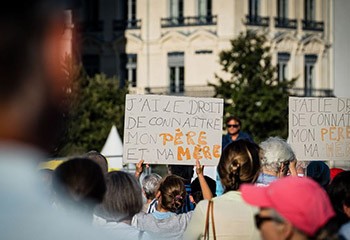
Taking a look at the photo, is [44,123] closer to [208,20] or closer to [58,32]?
[58,32]

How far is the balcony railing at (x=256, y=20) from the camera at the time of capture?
5209cm

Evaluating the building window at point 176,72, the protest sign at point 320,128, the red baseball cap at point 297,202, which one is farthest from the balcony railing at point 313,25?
the red baseball cap at point 297,202

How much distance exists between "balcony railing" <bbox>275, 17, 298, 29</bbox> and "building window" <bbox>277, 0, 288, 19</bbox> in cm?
25

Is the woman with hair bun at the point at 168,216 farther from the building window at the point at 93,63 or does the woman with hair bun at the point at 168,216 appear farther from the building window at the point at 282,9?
the building window at the point at 282,9

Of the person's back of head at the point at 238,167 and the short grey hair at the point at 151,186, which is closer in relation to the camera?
the person's back of head at the point at 238,167

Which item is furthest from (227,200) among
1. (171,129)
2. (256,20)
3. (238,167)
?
(256,20)

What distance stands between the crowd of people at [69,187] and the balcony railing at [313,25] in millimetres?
50041

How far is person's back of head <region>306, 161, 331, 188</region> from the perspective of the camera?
859 cm

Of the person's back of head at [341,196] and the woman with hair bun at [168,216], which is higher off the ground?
the person's back of head at [341,196]

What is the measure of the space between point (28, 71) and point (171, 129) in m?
7.23

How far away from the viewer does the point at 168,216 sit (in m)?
6.66

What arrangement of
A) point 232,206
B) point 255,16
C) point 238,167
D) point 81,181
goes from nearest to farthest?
point 81,181 < point 232,206 < point 238,167 < point 255,16

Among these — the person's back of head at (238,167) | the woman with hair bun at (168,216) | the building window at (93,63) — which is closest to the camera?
the person's back of head at (238,167)

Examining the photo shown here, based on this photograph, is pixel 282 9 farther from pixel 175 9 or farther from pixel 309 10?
pixel 175 9
